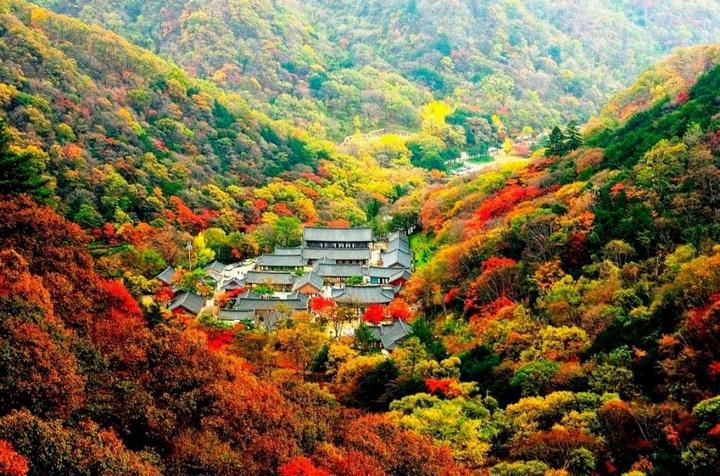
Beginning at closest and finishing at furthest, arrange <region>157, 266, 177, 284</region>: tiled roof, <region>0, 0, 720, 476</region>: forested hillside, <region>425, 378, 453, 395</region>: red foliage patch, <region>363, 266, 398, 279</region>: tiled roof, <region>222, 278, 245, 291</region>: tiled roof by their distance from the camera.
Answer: <region>0, 0, 720, 476</region>: forested hillside
<region>425, 378, 453, 395</region>: red foliage patch
<region>157, 266, 177, 284</region>: tiled roof
<region>222, 278, 245, 291</region>: tiled roof
<region>363, 266, 398, 279</region>: tiled roof

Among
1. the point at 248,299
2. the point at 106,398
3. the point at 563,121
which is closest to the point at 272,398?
the point at 106,398

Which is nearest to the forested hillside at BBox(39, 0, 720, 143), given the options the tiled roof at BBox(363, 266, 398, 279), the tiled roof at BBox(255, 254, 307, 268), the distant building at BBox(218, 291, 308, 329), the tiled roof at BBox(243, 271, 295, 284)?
the tiled roof at BBox(255, 254, 307, 268)

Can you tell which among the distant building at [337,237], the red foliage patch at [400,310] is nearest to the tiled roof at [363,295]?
the red foliage patch at [400,310]

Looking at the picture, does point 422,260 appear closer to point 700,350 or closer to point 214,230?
point 214,230

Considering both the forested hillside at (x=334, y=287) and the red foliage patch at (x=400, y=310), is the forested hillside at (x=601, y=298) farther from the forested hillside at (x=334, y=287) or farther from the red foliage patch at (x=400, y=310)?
the red foliage patch at (x=400, y=310)

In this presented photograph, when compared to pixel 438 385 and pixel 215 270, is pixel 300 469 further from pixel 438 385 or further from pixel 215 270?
pixel 215 270

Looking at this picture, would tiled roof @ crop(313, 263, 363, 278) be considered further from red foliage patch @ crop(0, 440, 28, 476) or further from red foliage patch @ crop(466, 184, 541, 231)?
red foliage patch @ crop(0, 440, 28, 476)
